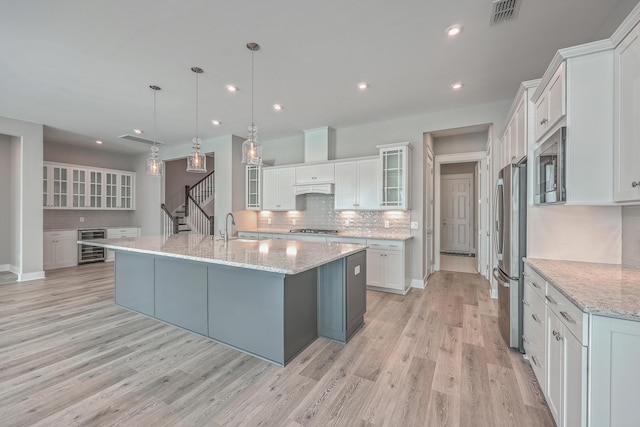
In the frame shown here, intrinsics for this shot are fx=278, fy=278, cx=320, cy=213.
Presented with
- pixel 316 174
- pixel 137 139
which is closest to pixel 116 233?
pixel 137 139

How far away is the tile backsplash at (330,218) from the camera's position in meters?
5.03

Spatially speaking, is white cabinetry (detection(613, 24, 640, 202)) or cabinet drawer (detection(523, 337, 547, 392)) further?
cabinet drawer (detection(523, 337, 547, 392))

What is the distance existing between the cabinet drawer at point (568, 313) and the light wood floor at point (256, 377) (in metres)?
0.77

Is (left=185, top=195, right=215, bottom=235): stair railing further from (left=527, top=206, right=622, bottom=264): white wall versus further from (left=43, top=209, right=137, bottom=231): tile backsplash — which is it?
(left=527, top=206, right=622, bottom=264): white wall

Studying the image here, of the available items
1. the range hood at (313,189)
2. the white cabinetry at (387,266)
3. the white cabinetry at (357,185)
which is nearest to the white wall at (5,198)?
the range hood at (313,189)

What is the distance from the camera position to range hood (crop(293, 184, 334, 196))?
5.23 meters

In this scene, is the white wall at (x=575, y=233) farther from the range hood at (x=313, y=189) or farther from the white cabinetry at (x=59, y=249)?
the white cabinetry at (x=59, y=249)

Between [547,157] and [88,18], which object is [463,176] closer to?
[547,157]

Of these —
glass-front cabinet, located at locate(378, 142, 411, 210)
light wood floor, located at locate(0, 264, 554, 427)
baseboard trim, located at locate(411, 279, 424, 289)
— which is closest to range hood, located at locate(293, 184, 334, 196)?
glass-front cabinet, located at locate(378, 142, 411, 210)

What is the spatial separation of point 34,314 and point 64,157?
16.8 feet

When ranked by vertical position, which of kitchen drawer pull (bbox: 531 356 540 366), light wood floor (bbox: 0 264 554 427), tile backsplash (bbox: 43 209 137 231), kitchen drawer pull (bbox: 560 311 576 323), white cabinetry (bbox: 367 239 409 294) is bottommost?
light wood floor (bbox: 0 264 554 427)

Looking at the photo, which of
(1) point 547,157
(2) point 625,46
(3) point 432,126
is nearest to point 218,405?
(1) point 547,157

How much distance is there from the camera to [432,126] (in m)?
4.73

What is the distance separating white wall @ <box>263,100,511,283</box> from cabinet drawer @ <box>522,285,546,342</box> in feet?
7.72
